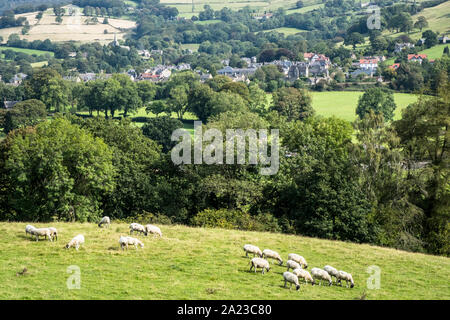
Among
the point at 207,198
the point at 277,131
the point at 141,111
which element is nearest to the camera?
the point at 207,198

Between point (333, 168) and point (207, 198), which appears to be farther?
point (207, 198)

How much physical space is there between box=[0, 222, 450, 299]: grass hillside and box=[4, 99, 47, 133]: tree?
83982 mm

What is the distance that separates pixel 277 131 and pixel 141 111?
9482 centimetres

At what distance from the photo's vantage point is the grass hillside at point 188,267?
21203mm

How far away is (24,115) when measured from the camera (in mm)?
113812

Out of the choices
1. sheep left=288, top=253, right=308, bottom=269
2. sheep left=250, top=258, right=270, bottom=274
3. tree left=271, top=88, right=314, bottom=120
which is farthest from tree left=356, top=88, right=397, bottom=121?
sheep left=250, top=258, right=270, bottom=274

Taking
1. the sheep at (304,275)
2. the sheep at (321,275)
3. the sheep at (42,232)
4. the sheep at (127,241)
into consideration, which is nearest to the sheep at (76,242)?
the sheep at (42,232)

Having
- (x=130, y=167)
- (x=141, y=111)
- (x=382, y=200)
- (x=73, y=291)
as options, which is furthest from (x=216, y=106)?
(x=73, y=291)

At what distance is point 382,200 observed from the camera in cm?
3894

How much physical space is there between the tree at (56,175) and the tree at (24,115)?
70.1 m

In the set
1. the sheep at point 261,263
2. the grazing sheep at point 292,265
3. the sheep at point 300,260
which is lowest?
the sheep at point 300,260

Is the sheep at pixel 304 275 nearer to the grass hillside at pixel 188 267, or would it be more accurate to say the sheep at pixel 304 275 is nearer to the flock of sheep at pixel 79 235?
the grass hillside at pixel 188 267
